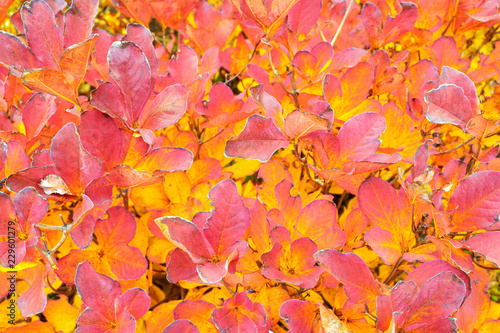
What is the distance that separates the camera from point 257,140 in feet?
2.09

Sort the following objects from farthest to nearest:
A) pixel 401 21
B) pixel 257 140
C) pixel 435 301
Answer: pixel 401 21 < pixel 257 140 < pixel 435 301

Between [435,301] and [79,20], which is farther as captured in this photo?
[79,20]

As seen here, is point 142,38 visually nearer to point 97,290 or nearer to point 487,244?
point 97,290

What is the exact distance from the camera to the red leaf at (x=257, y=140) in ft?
2.04

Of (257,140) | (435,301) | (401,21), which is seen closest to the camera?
(435,301)

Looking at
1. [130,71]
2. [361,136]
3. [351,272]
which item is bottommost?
[351,272]

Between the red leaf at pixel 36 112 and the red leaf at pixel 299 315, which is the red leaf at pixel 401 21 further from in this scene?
the red leaf at pixel 36 112

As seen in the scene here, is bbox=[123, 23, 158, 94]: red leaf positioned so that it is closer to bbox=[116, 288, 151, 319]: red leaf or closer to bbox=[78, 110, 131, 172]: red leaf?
bbox=[78, 110, 131, 172]: red leaf

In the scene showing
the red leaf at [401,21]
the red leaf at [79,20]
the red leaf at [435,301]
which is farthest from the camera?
the red leaf at [401,21]

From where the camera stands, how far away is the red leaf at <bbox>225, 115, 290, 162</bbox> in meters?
0.62

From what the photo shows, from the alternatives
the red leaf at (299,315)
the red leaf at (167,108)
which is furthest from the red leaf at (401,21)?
the red leaf at (299,315)

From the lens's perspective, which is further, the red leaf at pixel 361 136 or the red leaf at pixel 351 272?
the red leaf at pixel 361 136

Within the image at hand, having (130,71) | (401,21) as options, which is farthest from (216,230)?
(401,21)

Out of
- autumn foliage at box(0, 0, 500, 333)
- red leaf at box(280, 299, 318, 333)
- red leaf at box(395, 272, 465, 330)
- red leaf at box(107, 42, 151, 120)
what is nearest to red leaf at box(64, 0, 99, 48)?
autumn foliage at box(0, 0, 500, 333)
